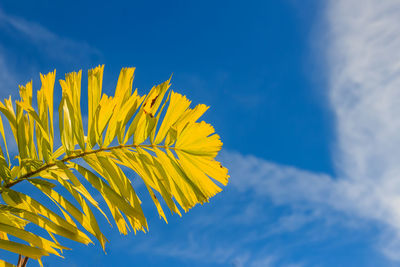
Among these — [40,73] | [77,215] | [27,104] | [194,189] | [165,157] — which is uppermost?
[40,73]

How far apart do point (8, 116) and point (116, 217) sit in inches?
24.5

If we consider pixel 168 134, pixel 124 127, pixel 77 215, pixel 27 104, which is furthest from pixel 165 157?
pixel 27 104

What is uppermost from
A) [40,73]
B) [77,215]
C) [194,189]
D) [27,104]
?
[40,73]

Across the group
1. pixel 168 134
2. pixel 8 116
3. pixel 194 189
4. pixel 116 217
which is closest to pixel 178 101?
pixel 168 134

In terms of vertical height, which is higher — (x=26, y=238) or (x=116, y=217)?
(x=116, y=217)

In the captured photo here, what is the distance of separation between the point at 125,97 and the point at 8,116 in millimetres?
497

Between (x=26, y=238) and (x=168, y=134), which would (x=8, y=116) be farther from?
(x=168, y=134)

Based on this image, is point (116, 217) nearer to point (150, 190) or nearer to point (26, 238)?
point (150, 190)

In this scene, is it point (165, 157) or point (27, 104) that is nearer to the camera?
point (27, 104)

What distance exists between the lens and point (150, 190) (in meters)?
1.71

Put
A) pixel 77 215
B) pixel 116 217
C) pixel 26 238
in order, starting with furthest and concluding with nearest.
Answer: pixel 116 217
pixel 77 215
pixel 26 238

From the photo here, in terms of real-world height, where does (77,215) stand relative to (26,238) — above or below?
above

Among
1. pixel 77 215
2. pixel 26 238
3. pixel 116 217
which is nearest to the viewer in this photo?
pixel 26 238

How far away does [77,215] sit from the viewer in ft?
5.00
